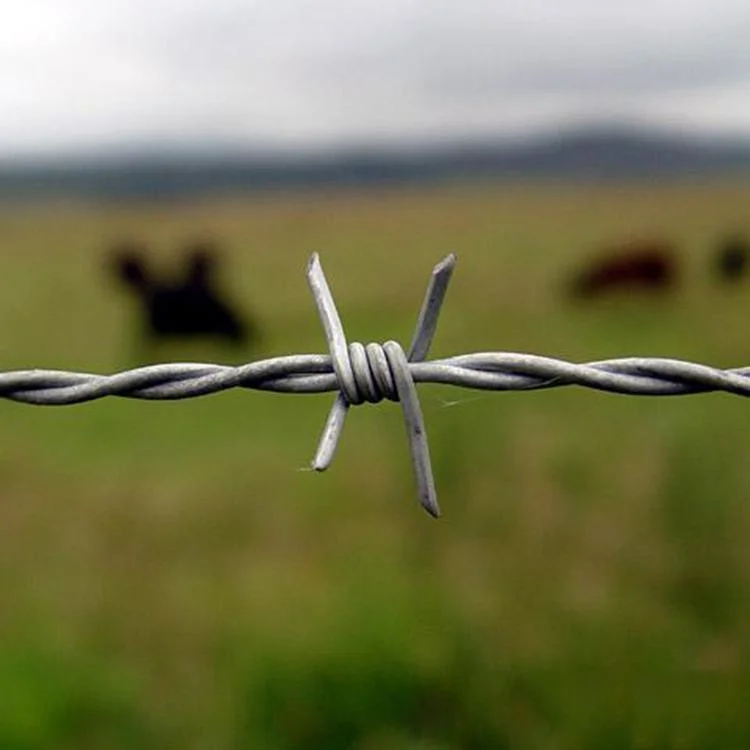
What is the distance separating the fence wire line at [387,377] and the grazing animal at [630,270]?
608 mm

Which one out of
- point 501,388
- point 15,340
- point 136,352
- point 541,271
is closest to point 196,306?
point 136,352

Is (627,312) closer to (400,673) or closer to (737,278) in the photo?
(737,278)

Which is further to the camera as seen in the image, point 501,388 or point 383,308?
point 383,308

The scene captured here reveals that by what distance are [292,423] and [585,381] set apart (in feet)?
2.15

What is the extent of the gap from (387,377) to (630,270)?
0.68 metres

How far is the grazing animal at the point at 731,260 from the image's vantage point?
988 mm

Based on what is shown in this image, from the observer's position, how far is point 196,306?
1.03 metres

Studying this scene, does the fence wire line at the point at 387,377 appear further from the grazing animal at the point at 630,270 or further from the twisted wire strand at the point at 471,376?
the grazing animal at the point at 630,270

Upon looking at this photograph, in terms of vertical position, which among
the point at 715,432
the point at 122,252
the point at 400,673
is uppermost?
the point at 122,252

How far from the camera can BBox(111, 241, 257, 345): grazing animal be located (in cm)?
102

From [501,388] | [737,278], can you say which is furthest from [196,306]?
[501,388]

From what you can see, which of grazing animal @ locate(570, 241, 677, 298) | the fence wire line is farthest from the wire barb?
grazing animal @ locate(570, 241, 677, 298)

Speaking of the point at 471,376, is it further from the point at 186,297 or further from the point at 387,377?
the point at 186,297

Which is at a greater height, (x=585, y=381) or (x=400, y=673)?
(x=585, y=381)
